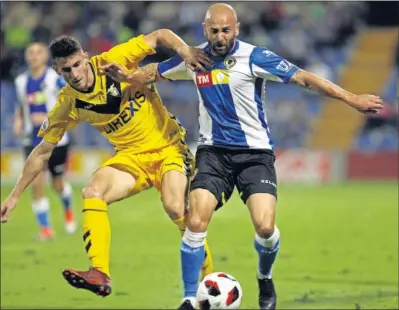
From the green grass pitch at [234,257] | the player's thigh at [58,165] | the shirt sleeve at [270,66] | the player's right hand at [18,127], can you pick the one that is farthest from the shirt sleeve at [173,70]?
Answer: the player's right hand at [18,127]

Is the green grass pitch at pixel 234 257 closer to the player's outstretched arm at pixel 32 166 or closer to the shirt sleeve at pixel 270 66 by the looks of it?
the player's outstretched arm at pixel 32 166

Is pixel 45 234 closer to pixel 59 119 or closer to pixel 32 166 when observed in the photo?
pixel 32 166

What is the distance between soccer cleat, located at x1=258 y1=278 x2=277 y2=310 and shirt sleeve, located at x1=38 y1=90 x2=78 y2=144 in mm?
1993

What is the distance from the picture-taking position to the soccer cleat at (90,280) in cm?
702

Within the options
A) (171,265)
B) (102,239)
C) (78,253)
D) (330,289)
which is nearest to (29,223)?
(78,253)

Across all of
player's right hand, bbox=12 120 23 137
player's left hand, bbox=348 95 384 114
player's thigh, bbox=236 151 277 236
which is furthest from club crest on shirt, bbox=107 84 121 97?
player's right hand, bbox=12 120 23 137

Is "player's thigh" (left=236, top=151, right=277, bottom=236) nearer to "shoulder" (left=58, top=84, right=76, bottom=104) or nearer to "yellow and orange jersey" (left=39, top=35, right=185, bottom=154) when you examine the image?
"yellow and orange jersey" (left=39, top=35, right=185, bottom=154)

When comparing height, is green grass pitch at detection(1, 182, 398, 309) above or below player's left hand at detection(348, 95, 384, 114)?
below

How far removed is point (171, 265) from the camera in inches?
436

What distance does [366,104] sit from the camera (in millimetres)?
7121

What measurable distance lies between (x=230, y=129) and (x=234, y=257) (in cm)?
406

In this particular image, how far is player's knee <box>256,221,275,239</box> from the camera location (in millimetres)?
7641

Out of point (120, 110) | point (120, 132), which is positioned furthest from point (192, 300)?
point (120, 110)

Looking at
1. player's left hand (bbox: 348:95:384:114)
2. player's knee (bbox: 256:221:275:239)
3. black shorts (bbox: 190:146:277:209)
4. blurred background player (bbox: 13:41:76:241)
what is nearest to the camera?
player's left hand (bbox: 348:95:384:114)
